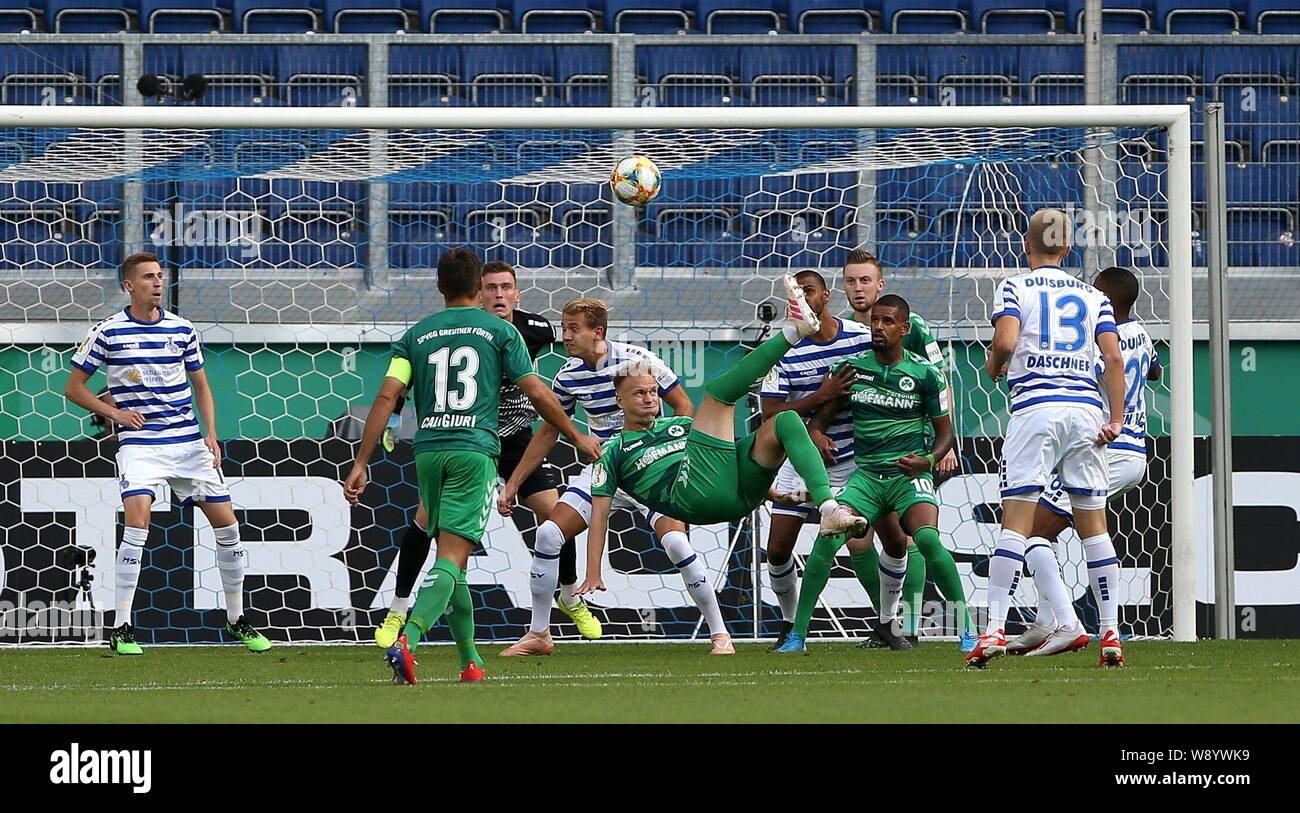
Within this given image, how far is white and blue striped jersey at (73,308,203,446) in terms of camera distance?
7734 mm

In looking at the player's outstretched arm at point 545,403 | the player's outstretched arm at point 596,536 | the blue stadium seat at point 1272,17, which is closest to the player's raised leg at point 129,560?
the player's outstretched arm at point 596,536

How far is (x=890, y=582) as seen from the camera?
760 cm

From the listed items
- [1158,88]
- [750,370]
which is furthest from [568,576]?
[1158,88]

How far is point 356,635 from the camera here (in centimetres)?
875

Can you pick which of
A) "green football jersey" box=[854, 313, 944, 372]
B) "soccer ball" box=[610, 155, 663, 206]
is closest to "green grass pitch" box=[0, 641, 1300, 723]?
"green football jersey" box=[854, 313, 944, 372]

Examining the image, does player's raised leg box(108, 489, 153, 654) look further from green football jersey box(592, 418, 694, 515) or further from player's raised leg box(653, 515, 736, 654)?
player's raised leg box(653, 515, 736, 654)

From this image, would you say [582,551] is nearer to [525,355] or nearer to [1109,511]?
[1109,511]

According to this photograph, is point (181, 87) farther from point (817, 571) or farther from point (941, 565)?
point (941, 565)

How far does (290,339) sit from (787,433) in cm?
375

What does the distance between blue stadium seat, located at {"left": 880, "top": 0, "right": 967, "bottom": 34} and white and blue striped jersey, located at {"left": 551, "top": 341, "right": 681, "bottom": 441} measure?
7340mm

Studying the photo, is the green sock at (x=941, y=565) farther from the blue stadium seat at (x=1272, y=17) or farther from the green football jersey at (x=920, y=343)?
the blue stadium seat at (x=1272, y=17)
